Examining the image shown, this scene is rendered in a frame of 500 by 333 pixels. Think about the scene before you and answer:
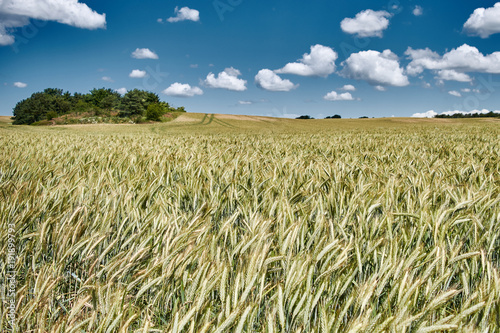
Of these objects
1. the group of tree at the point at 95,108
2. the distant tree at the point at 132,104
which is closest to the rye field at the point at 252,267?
the group of tree at the point at 95,108

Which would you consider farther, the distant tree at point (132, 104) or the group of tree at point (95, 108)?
the distant tree at point (132, 104)

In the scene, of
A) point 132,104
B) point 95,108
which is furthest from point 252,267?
point 95,108

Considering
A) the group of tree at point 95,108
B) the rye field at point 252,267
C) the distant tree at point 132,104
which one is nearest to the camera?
the rye field at point 252,267

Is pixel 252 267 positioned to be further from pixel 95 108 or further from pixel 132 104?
pixel 95 108

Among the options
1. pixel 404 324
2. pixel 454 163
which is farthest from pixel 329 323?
pixel 454 163

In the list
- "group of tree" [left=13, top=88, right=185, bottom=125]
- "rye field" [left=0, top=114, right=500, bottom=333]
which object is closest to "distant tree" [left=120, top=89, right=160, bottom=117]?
"group of tree" [left=13, top=88, right=185, bottom=125]

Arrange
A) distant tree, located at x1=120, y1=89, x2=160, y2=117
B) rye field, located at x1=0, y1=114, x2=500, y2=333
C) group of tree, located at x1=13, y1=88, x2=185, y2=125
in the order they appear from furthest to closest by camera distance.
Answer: distant tree, located at x1=120, y1=89, x2=160, y2=117 < group of tree, located at x1=13, y1=88, x2=185, y2=125 < rye field, located at x1=0, y1=114, x2=500, y2=333

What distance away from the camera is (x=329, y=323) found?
0.75m

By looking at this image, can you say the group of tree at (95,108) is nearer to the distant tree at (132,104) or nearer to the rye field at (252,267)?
the distant tree at (132,104)

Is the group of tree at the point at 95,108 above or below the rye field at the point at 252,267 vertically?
above

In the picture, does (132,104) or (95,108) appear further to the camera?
(95,108)

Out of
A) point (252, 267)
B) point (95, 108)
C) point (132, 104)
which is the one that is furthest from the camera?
point (95, 108)

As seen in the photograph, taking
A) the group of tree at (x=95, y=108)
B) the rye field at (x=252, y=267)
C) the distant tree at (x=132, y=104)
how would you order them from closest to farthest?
the rye field at (x=252, y=267) → the group of tree at (x=95, y=108) → the distant tree at (x=132, y=104)

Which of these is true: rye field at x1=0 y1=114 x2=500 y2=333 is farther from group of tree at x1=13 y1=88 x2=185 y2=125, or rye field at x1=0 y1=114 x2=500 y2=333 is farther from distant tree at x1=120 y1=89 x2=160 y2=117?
distant tree at x1=120 y1=89 x2=160 y2=117
